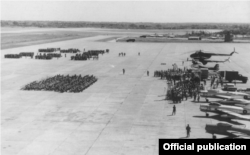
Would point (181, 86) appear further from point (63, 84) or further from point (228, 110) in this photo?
point (63, 84)

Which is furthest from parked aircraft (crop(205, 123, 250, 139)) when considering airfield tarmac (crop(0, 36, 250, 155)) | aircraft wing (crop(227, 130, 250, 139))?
airfield tarmac (crop(0, 36, 250, 155))

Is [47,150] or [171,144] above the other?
[171,144]

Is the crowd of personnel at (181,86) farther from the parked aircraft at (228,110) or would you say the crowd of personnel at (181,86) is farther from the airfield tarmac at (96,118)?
the parked aircraft at (228,110)

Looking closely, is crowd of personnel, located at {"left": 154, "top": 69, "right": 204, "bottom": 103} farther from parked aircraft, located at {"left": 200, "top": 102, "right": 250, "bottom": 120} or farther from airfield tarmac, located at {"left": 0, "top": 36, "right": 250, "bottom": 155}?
parked aircraft, located at {"left": 200, "top": 102, "right": 250, "bottom": 120}

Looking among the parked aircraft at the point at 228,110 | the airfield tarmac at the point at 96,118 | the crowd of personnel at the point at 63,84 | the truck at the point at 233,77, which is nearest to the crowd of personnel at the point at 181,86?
the airfield tarmac at the point at 96,118

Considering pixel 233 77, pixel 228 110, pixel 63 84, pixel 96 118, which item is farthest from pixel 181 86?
pixel 63 84

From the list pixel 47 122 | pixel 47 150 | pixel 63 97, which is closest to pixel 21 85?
pixel 63 97

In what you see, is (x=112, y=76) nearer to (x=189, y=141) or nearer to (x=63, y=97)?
(x=63, y=97)
